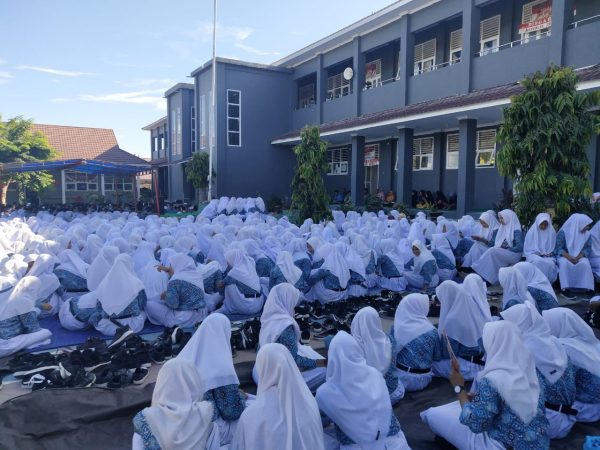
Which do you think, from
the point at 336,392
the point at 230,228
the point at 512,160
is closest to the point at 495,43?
the point at 512,160

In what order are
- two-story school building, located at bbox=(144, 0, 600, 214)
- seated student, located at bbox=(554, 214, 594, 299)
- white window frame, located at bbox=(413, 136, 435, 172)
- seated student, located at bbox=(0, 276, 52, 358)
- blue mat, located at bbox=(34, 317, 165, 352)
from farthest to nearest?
white window frame, located at bbox=(413, 136, 435, 172), two-story school building, located at bbox=(144, 0, 600, 214), seated student, located at bbox=(554, 214, 594, 299), blue mat, located at bbox=(34, 317, 165, 352), seated student, located at bbox=(0, 276, 52, 358)

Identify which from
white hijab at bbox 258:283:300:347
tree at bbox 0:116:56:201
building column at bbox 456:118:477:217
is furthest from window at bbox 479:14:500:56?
tree at bbox 0:116:56:201

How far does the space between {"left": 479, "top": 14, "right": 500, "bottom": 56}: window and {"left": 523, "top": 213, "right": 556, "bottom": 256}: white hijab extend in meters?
7.37

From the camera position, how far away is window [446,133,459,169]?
14773 millimetres

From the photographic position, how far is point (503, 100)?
10086 millimetres

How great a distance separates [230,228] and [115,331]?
4.39 meters

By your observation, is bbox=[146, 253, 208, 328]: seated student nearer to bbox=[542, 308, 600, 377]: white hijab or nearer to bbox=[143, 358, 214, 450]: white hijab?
bbox=[143, 358, 214, 450]: white hijab

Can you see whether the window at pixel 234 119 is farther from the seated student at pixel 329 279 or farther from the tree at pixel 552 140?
the seated student at pixel 329 279

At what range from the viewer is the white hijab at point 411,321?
12.6ft

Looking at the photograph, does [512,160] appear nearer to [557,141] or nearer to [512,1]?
[557,141]

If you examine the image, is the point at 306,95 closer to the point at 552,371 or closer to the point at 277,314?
the point at 277,314

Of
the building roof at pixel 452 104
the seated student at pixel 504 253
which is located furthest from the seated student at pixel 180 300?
the building roof at pixel 452 104

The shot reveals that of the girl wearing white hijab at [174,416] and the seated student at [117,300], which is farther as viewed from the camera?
the seated student at [117,300]

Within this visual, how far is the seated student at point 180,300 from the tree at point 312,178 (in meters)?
7.53
